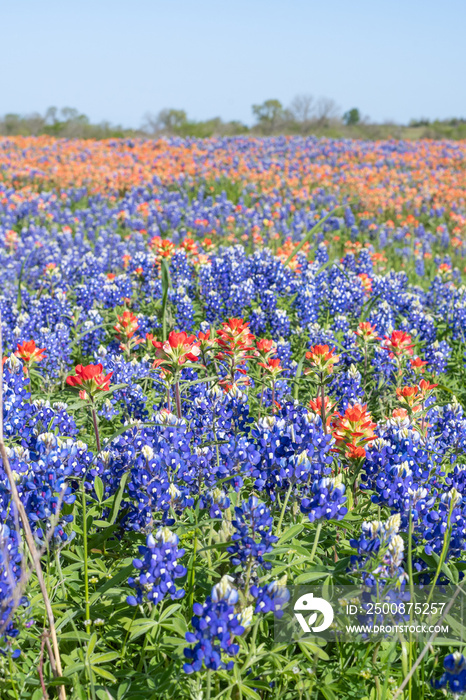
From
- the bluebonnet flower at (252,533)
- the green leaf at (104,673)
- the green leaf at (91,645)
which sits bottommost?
the green leaf at (104,673)

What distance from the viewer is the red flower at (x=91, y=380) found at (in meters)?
3.02

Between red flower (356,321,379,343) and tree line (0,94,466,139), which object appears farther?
tree line (0,94,466,139)

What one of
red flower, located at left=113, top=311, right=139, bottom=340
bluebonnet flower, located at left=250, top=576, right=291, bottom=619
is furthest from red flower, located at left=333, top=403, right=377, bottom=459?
red flower, located at left=113, top=311, right=139, bottom=340

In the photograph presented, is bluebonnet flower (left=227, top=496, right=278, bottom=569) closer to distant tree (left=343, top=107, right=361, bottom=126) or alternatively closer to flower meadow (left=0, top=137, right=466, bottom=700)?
flower meadow (left=0, top=137, right=466, bottom=700)

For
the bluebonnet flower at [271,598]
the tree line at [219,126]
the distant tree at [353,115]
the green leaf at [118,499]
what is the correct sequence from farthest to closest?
the distant tree at [353,115]
the tree line at [219,126]
the green leaf at [118,499]
the bluebonnet flower at [271,598]

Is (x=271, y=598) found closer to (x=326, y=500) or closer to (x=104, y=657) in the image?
(x=326, y=500)

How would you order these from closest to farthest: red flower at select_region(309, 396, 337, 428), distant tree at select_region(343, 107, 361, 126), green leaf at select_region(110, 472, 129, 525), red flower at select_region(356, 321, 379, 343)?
1. green leaf at select_region(110, 472, 129, 525)
2. red flower at select_region(309, 396, 337, 428)
3. red flower at select_region(356, 321, 379, 343)
4. distant tree at select_region(343, 107, 361, 126)

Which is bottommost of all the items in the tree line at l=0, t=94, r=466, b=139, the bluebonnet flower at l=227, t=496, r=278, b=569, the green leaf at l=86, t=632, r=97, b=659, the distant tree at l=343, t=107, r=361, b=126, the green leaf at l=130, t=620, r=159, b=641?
the green leaf at l=86, t=632, r=97, b=659

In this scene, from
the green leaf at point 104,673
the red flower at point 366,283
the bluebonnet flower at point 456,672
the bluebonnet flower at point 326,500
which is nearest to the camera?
the bluebonnet flower at point 456,672

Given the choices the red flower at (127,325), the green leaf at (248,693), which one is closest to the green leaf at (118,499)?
the green leaf at (248,693)

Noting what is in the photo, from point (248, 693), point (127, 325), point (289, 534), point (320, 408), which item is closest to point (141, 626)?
point (248, 693)

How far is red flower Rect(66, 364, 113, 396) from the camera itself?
3021 millimetres

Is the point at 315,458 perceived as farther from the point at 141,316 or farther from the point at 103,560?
the point at 141,316

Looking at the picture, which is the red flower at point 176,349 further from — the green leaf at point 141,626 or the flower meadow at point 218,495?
the green leaf at point 141,626
